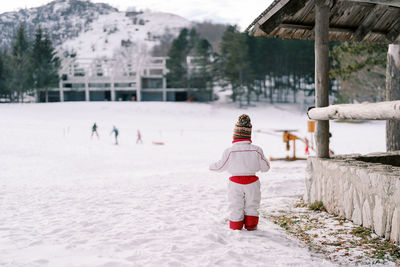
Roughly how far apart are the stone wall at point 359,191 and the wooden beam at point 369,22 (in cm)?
306

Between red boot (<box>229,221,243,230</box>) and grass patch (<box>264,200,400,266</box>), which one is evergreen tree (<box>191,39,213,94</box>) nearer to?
grass patch (<box>264,200,400,266</box>)

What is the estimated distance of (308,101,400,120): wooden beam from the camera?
13.7 ft

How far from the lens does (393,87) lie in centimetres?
885

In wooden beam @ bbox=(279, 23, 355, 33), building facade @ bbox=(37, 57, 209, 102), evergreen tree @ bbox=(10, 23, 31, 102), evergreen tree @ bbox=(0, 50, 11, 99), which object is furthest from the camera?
building facade @ bbox=(37, 57, 209, 102)

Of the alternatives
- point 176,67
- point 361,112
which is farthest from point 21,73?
point 361,112

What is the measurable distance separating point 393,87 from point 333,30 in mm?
2834

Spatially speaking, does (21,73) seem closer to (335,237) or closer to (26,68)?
(26,68)

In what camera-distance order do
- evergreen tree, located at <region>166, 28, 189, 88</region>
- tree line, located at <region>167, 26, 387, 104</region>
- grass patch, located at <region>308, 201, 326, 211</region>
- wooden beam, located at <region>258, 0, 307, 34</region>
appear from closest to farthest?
grass patch, located at <region>308, 201, 326, 211</region>
wooden beam, located at <region>258, 0, 307, 34</region>
tree line, located at <region>167, 26, 387, 104</region>
evergreen tree, located at <region>166, 28, 189, 88</region>

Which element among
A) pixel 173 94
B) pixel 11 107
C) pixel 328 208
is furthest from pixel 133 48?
pixel 328 208

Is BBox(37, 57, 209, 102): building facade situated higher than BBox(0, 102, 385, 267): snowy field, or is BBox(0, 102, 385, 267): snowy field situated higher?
BBox(37, 57, 209, 102): building facade

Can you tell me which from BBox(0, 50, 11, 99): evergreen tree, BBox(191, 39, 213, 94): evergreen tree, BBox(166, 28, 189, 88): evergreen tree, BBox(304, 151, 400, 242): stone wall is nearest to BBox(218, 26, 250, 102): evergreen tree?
BBox(191, 39, 213, 94): evergreen tree

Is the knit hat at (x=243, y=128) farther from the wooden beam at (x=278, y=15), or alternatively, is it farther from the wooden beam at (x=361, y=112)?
the wooden beam at (x=278, y=15)

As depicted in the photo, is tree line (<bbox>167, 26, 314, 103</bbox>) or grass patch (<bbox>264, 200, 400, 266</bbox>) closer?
grass patch (<bbox>264, 200, 400, 266</bbox>)

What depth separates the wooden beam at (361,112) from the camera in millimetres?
4180
